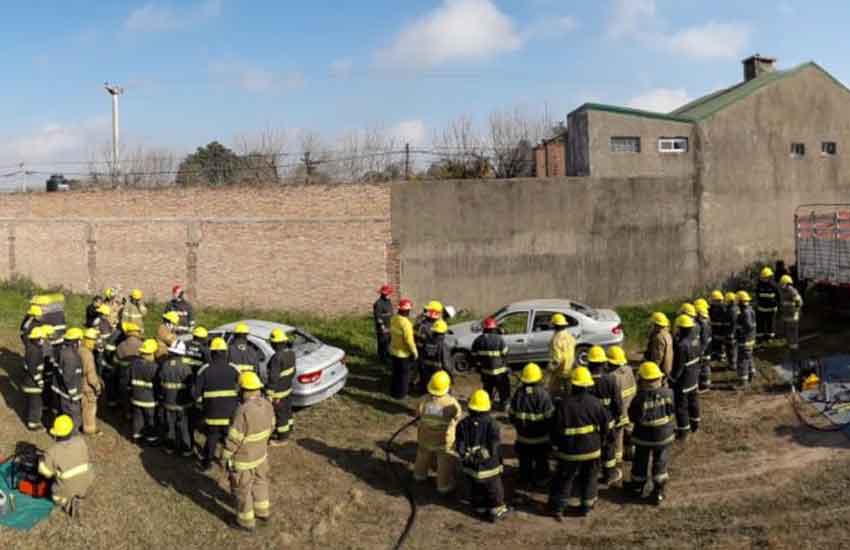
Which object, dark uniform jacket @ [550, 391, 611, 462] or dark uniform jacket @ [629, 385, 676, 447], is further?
dark uniform jacket @ [629, 385, 676, 447]

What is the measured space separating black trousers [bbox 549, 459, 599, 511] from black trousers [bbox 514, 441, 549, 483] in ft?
1.49

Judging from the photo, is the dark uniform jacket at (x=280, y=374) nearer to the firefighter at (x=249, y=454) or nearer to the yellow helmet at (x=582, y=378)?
the firefighter at (x=249, y=454)

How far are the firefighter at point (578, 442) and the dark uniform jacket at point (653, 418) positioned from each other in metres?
0.42

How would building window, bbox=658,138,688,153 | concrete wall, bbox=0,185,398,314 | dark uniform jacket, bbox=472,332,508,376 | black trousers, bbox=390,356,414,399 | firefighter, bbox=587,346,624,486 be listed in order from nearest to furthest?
1. firefighter, bbox=587,346,624,486
2. dark uniform jacket, bbox=472,332,508,376
3. black trousers, bbox=390,356,414,399
4. concrete wall, bbox=0,185,398,314
5. building window, bbox=658,138,688,153

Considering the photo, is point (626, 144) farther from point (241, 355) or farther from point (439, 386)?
point (241, 355)

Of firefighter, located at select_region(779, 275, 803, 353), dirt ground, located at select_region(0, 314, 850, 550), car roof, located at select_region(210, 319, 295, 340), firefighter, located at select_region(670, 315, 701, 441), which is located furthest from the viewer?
firefighter, located at select_region(779, 275, 803, 353)

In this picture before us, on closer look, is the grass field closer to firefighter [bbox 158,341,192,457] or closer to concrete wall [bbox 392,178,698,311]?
firefighter [bbox 158,341,192,457]

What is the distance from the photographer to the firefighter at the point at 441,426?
8.11 metres

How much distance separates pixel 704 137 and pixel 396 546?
15933mm

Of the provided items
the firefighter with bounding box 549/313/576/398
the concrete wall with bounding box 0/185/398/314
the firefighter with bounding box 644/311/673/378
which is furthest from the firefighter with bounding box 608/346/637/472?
the concrete wall with bounding box 0/185/398/314

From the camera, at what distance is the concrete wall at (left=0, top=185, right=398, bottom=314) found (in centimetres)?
1744

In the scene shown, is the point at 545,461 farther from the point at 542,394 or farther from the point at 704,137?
the point at 704,137

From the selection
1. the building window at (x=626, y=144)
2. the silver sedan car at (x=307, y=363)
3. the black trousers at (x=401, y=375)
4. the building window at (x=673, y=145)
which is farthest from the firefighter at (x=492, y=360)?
the building window at (x=673, y=145)

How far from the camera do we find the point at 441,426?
26.8 ft
